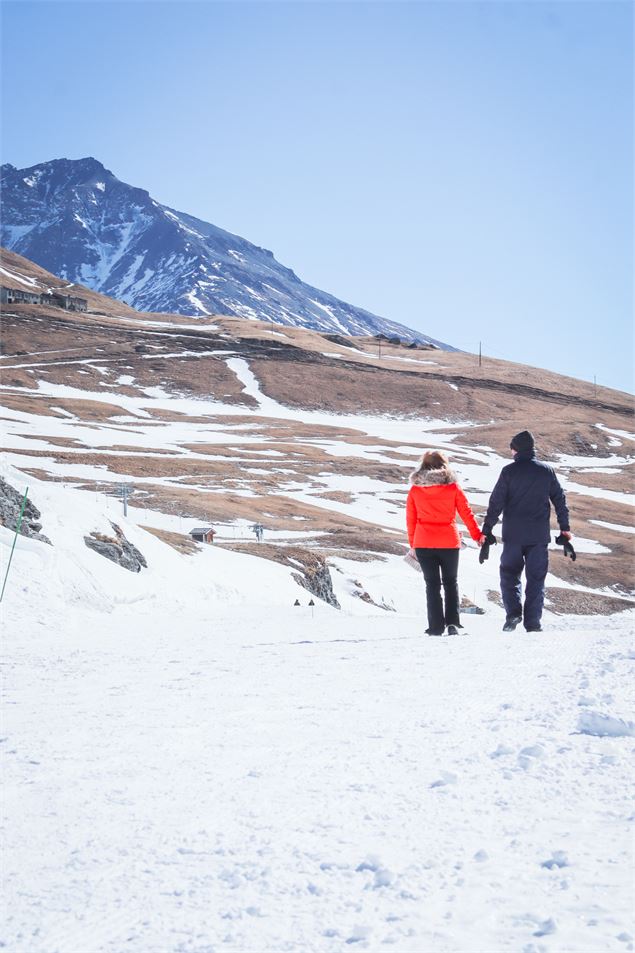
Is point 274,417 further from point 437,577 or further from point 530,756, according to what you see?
point 530,756

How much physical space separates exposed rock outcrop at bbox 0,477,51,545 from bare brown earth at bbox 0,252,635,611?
112 feet

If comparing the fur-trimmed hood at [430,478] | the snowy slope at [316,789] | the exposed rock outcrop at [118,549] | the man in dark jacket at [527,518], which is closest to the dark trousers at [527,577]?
the man in dark jacket at [527,518]

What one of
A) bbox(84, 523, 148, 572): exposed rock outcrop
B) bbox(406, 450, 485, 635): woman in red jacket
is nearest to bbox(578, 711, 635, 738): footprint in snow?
bbox(406, 450, 485, 635): woman in red jacket

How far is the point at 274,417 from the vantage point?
120 meters

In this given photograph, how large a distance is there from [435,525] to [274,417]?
361ft

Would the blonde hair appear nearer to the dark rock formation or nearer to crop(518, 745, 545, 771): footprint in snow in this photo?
crop(518, 745, 545, 771): footprint in snow

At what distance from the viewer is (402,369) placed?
161875mm

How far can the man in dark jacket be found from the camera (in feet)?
35.5

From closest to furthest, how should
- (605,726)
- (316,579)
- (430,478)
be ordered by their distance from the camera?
1. (605,726)
2. (430,478)
3. (316,579)

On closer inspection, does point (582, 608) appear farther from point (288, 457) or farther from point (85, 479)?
point (288, 457)

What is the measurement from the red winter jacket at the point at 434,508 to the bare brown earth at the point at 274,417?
1520 inches

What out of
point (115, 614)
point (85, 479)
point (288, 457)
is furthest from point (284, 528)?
point (115, 614)

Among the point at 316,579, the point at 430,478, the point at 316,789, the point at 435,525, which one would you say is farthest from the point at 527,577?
the point at 316,579

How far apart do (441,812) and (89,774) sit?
6.06 feet
